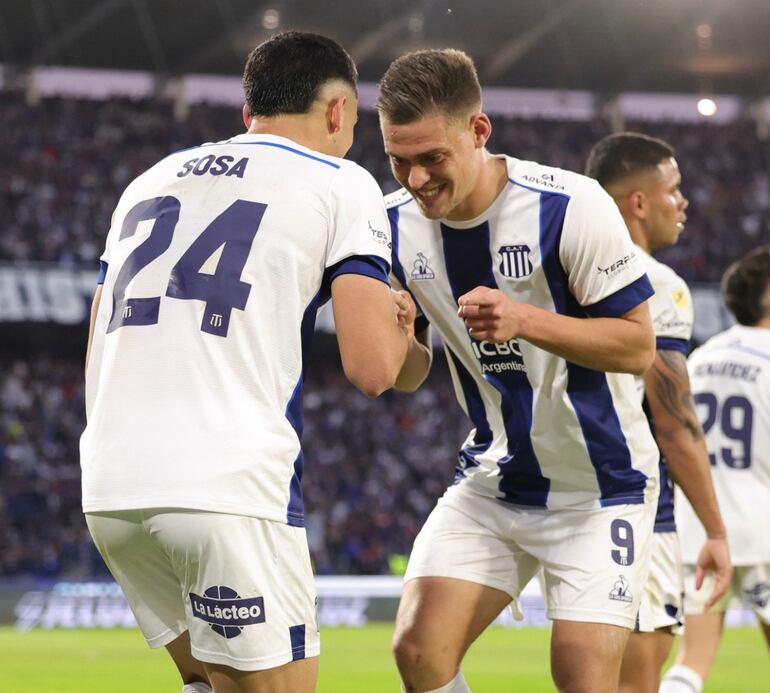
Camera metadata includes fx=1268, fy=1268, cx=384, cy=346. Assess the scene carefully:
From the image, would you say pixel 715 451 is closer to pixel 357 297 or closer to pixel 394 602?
pixel 357 297

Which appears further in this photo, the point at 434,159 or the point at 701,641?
the point at 701,641

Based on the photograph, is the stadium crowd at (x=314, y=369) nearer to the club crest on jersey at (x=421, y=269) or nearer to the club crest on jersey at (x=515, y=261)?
the club crest on jersey at (x=421, y=269)

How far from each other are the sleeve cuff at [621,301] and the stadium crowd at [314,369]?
1508 centimetres

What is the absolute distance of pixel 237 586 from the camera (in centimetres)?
263

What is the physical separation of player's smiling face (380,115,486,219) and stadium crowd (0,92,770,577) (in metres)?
15.0

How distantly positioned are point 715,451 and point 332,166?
400cm

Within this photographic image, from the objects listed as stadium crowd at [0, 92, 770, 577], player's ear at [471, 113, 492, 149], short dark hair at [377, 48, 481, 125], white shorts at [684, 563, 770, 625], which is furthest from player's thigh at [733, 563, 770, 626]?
stadium crowd at [0, 92, 770, 577]

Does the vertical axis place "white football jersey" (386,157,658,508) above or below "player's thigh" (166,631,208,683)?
above

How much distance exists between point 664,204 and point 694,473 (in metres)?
0.99

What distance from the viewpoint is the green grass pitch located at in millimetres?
9000

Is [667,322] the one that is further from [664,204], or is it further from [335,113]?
[335,113]

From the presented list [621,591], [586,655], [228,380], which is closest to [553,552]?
[621,591]

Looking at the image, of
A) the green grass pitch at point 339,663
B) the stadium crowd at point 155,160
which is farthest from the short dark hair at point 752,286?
the stadium crowd at point 155,160

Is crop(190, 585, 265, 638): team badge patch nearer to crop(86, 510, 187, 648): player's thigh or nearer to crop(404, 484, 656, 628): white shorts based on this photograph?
crop(86, 510, 187, 648): player's thigh
